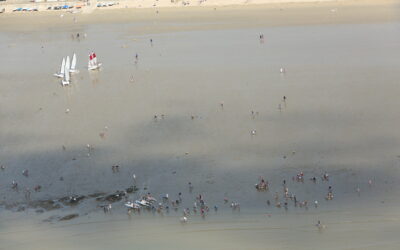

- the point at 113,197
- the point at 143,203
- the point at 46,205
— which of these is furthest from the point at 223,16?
the point at 143,203

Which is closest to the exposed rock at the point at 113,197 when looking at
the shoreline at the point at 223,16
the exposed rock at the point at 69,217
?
the exposed rock at the point at 69,217

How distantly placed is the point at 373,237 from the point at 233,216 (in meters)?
4.40

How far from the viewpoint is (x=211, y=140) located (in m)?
26.5

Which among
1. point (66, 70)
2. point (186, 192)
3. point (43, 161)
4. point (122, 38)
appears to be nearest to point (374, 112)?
point (186, 192)

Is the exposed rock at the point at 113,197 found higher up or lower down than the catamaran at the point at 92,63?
lower down

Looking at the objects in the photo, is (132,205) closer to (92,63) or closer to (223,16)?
(92,63)

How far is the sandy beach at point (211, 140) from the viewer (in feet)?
66.2

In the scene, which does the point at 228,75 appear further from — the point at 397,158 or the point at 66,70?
the point at 397,158

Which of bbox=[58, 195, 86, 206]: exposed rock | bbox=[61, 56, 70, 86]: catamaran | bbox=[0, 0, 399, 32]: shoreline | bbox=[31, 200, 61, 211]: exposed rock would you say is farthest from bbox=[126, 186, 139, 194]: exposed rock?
bbox=[0, 0, 399, 32]: shoreline

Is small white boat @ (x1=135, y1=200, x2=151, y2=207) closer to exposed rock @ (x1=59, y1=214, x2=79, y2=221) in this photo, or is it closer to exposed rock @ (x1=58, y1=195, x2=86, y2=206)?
exposed rock @ (x1=59, y1=214, x2=79, y2=221)

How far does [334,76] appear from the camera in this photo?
3400cm

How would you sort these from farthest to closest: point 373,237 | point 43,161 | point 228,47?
point 228,47
point 43,161
point 373,237

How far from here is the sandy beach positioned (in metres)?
20.2

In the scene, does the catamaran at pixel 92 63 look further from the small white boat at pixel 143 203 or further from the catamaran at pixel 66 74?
the small white boat at pixel 143 203
